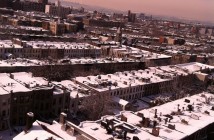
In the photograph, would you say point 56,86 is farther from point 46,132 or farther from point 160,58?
point 160,58

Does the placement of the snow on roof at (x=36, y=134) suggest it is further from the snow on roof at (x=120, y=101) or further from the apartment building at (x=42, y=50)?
the apartment building at (x=42, y=50)

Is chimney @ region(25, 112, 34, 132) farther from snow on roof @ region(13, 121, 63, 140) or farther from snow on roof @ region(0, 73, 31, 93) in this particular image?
snow on roof @ region(0, 73, 31, 93)

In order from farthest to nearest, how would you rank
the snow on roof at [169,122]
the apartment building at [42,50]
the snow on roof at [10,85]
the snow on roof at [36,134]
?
the apartment building at [42,50]
the snow on roof at [10,85]
the snow on roof at [169,122]
the snow on roof at [36,134]

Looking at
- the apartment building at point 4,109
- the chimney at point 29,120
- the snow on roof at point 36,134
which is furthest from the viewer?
the apartment building at point 4,109

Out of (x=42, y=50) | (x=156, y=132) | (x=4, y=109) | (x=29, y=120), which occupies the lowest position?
(x=4, y=109)

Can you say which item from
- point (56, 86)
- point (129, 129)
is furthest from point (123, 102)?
point (129, 129)

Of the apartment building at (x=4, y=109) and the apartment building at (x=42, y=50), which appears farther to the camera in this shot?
the apartment building at (x=42, y=50)

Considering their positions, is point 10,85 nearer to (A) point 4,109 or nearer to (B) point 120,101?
(A) point 4,109

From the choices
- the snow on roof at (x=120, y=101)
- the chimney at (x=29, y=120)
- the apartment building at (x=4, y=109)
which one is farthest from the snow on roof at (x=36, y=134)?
the snow on roof at (x=120, y=101)

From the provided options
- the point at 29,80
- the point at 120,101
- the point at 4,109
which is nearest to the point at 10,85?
the point at 29,80

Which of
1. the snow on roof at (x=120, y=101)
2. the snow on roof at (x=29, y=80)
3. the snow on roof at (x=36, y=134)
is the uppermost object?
the snow on roof at (x=29, y=80)

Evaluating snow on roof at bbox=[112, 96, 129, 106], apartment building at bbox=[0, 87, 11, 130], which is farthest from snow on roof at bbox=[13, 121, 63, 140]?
snow on roof at bbox=[112, 96, 129, 106]
